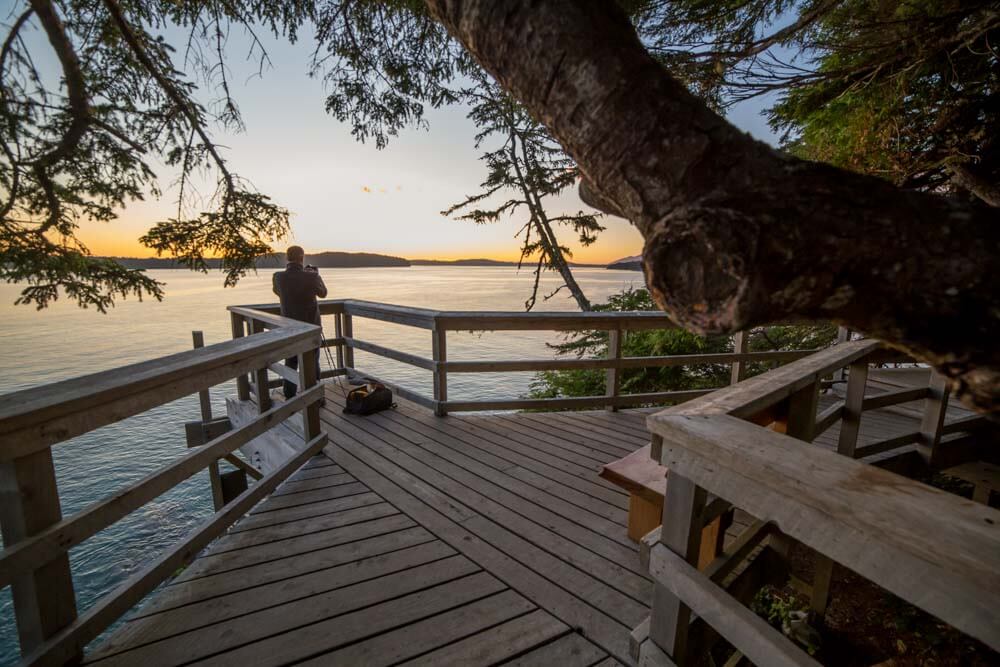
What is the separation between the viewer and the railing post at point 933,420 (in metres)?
2.73

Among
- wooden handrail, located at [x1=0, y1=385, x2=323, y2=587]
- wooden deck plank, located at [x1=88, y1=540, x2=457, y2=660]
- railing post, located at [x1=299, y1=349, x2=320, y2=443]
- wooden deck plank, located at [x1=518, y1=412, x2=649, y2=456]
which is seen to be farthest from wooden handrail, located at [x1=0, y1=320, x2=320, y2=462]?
wooden deck plank, located at [x1=518, y1=412, x2=649, y2=456]

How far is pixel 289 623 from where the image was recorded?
1.77 m

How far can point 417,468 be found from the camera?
125 inches

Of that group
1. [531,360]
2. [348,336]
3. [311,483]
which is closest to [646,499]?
[531,360]

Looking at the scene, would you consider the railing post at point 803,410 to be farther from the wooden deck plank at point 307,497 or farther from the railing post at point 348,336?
the railing post at point 348,336

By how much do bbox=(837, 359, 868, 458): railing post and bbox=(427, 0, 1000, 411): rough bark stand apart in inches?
78.3

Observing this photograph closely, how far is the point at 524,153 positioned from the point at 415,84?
5.22m

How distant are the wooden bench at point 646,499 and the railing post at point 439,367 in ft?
6.73

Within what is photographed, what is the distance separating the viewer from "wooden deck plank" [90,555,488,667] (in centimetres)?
160

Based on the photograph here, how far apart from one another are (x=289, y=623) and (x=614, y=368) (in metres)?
3.32

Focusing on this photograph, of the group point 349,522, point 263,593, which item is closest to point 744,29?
point 349,522

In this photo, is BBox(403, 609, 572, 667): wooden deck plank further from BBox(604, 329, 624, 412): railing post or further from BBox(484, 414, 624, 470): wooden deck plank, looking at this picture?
BBox(604, 329, 624, 412): railing post

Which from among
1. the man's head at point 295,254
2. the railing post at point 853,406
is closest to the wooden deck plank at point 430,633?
the railing post at point 853,406

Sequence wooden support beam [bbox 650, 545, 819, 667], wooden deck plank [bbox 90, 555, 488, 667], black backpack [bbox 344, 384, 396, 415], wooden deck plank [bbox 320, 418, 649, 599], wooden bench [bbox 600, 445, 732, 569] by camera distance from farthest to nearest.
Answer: black backpack [bbox 344, 384, 396, 415], wooden deck plank [bbox 320, 418, 649, 599], wooden bench [bbox 600, 445, 732, 569], wooden deck plank [bbox 90, 555, 488, 667], wooden support beam [bbox 650, 545, 819, 667]
